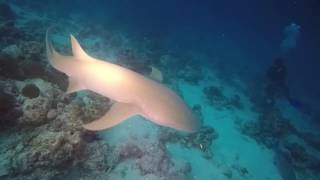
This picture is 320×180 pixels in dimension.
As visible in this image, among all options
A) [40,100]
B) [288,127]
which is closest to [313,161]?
[288,127]

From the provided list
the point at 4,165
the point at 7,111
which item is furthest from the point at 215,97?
the point at 4,165

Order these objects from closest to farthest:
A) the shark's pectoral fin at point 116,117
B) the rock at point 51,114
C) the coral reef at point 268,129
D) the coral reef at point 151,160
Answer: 1. the shark's pectoral fin at point 116,117
2. the rock at point 51,114
3. the coral reef at point 151,160
4. the coral reef at point 268,129

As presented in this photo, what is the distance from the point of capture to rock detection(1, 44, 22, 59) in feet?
23.6

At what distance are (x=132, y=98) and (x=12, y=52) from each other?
5.56 meters

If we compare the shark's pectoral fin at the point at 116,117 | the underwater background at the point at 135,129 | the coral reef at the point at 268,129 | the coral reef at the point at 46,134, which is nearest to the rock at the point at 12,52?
the underwater background at the point at 135,129

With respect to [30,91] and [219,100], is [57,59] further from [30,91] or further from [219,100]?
[219,100]

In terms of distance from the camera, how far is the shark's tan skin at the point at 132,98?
2.98 meters

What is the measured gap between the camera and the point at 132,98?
3.17m

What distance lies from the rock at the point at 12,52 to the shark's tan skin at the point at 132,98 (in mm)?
4659

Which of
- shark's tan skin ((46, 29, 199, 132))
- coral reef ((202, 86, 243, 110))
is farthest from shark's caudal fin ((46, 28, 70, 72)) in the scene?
coral reef ((202, 86, 243, 110))

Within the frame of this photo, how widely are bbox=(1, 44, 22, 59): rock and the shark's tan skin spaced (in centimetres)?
466

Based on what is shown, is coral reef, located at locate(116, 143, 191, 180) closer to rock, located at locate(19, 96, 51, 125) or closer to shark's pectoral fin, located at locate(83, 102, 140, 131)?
rock, located at locate(19, 96, 51, 125)

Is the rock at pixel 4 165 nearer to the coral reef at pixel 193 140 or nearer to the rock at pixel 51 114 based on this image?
the rock at pixel 51 114

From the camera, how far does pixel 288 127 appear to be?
14.9 meters
